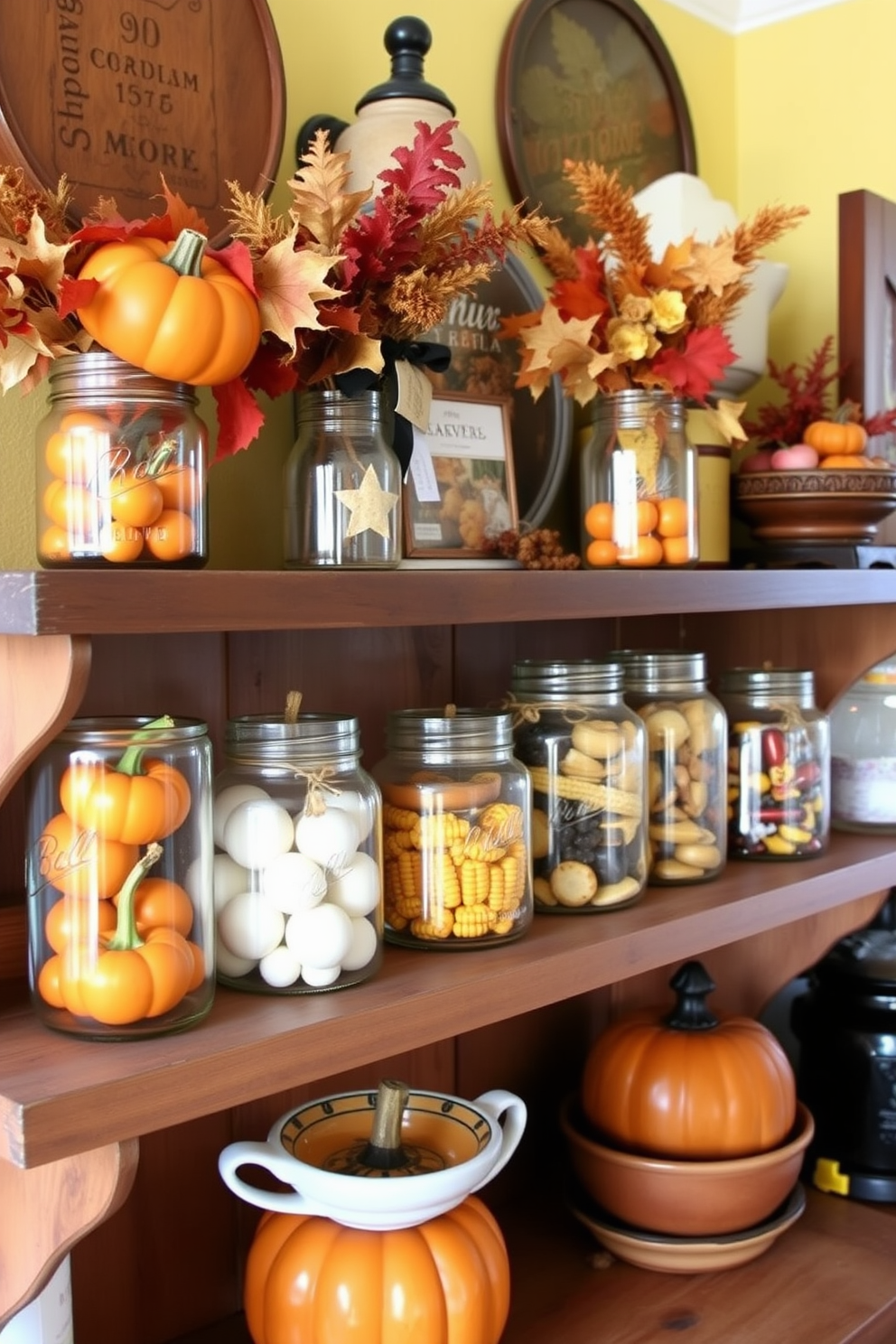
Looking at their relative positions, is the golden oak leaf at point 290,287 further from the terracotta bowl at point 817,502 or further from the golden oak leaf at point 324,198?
the terracotta bowl at point 817,502

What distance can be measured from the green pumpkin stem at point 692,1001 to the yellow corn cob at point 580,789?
0.25 metres

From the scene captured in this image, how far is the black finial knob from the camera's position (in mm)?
1118

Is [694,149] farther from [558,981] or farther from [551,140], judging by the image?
[558,981]

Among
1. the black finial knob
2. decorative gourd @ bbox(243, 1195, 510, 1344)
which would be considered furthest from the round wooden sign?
decorative gourd @ bbox(243, 1195, 510, 1344)

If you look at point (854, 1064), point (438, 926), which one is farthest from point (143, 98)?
point (854, 1064)

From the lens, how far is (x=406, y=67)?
44.6 inches

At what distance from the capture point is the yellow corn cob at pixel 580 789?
1.13m

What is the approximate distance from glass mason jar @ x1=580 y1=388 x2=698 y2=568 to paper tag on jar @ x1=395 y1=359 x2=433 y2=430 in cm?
25

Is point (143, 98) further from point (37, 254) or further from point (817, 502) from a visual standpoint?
point (817, 502)

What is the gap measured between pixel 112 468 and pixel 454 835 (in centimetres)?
37

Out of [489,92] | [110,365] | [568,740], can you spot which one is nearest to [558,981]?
[568,740]

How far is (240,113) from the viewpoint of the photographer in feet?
3.58

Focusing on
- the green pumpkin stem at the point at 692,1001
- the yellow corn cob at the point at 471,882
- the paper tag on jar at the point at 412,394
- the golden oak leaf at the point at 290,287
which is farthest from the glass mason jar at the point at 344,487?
the green pumpkin stem at the point at 692,1001

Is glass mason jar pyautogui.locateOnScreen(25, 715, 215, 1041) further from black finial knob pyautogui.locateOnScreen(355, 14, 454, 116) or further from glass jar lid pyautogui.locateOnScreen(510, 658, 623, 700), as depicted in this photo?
black finial knob pyautogui.locateOnScreen(355, 14, 454, 116)
